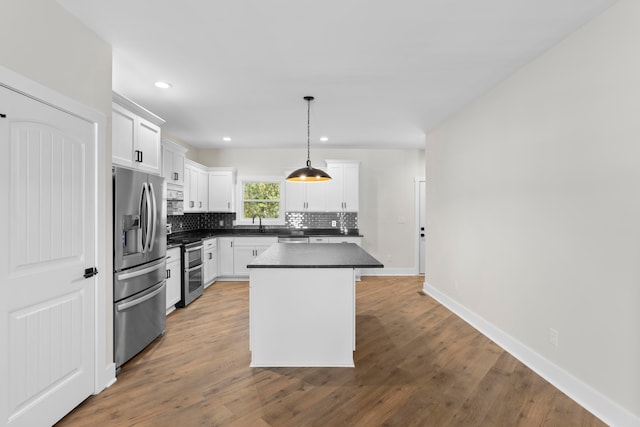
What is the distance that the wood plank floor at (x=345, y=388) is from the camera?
214 centimetres

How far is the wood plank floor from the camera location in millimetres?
2145

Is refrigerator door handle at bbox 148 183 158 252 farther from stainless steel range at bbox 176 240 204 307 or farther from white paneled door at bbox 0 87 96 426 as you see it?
stainless steel range at bbox 176 240 204 307

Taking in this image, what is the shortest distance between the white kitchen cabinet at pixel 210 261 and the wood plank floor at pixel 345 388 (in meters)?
1.84

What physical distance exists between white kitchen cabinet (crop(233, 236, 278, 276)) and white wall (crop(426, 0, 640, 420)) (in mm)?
3682

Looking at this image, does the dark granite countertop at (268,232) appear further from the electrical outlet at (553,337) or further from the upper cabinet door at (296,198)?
the electrical outlet at (553,337)

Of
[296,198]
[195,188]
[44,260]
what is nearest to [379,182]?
[296,198]

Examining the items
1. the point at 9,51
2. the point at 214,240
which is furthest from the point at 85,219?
the point at 214,240

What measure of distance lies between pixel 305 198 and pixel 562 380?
15.8ft

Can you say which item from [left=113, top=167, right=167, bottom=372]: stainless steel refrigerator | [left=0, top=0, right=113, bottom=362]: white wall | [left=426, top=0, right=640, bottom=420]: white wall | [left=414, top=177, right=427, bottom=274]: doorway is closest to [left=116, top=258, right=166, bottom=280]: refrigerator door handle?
[left=113, top=167, right=167, bottom=372]: stainless steel refrigerator

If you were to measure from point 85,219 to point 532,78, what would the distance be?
382 cm

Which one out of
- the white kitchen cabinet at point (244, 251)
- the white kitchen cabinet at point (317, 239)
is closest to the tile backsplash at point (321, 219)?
the white kitchen cabinet at point (317, 239)

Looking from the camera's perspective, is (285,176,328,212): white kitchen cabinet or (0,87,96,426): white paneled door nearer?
(0,87,96,426): white paneled door

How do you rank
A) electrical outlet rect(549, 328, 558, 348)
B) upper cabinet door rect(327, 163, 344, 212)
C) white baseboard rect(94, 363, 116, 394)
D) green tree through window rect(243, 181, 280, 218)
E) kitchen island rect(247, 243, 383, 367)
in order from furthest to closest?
green tree through window rect(243, 181, 280, 218) < upper cabinet door rect(327, 163, 344, 212) < kitchen island rect(247, 243, 383, 367) < electrical outlet rect(549, 328, 558, 348) < white baseboard rect(94, 363, 116, 394)

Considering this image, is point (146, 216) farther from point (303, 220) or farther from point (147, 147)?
point (303, 220)
